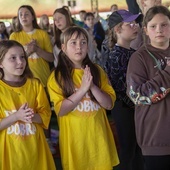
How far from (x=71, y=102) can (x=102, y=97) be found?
21 centimetres

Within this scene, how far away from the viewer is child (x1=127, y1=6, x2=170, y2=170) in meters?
1.84

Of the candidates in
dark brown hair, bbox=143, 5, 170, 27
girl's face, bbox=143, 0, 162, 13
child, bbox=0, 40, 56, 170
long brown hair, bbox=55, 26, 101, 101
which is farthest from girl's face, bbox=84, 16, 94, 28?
dark brown hair, bbox=143, 5, 170, 27

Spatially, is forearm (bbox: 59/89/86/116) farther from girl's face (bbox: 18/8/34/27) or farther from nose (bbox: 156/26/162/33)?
girl's face (bbox: 18/8/34/27)

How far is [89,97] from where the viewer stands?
7.61 ft

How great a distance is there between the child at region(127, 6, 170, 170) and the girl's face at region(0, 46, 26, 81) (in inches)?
29.4

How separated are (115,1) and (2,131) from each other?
17.8m

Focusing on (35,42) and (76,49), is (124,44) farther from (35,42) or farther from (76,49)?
(35,42)

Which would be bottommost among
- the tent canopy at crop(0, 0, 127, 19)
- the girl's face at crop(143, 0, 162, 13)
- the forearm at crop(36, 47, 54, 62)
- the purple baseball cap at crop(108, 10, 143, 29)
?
the forearm at crop(36, 47, 54, 62)

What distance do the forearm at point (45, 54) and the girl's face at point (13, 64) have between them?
49.9 inches

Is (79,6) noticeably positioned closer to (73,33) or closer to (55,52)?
(55,52)

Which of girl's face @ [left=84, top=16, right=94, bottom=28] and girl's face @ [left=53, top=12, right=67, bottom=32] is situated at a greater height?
girl's face @ [left=53, top=12, right=67, bottom=32]

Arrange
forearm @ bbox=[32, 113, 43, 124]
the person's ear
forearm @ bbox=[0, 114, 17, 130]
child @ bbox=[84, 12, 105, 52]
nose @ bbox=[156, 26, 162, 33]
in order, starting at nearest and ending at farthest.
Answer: nose @ bbox=[156, 26, 162, 33], forearm @ bbox=[0, 114, 17, 130], forearm @ bbox=[32, 113, 43, 124], the person's ear, child @ bbox=[84, 12, 105, 52]

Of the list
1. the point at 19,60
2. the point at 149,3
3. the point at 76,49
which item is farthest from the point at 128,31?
the point at 19,60

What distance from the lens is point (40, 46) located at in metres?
3.70
